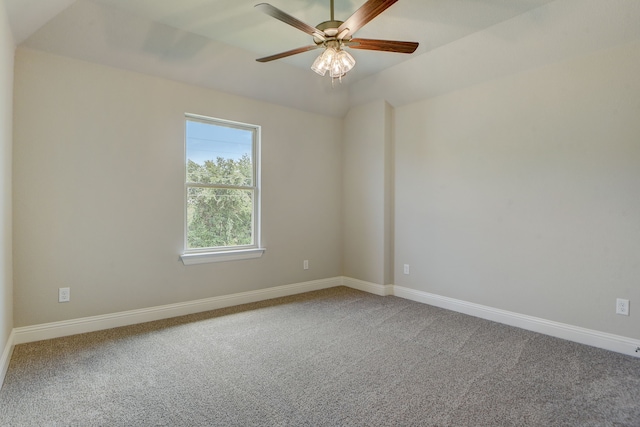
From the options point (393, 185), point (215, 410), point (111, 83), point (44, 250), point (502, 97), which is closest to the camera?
point (215, 410)

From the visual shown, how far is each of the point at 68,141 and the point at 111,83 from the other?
2.08ft

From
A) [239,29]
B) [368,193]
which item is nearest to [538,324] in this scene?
[368,193]

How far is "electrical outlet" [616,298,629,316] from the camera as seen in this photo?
2.59 m

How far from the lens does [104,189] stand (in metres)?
2.99

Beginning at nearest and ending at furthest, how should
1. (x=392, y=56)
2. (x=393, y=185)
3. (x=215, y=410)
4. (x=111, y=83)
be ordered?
(x=215, y=410), (x=111, y=83), (x=392, y=56), (x=393, y=185)

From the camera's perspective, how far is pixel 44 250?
2.74 meters

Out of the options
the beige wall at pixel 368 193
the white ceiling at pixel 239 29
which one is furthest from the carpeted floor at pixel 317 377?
the white ceiling at pixel 239 29

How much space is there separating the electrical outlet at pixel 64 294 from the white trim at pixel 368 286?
3124 mm

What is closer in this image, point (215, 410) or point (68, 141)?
point (215, 410)

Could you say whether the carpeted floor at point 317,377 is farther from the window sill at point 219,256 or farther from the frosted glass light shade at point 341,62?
the frosted glass light shade at point 341,62

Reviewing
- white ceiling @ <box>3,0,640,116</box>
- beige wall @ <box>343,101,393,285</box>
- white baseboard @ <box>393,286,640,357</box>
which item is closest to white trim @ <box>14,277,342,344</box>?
beige wall @ <box>343,101,393,285</box>

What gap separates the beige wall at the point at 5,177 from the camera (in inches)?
84.5

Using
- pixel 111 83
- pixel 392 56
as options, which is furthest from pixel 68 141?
pixel 392 56

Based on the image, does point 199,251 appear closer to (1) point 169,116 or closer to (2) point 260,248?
(2) point 260,248
